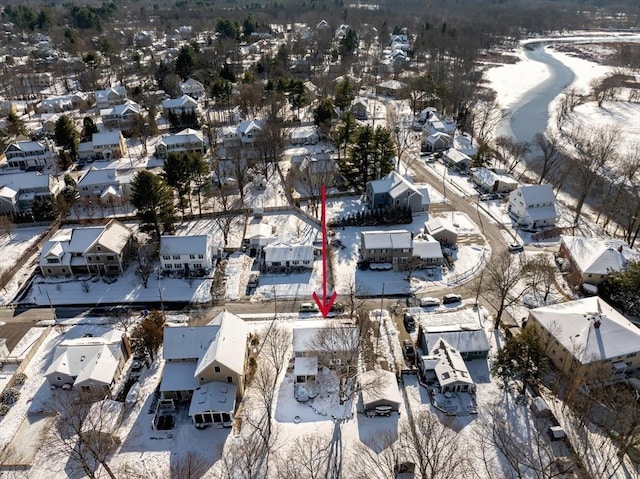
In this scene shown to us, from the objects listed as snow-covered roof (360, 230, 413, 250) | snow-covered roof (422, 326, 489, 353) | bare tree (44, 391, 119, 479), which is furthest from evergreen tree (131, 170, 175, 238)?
snow-covered roof (422, 326, 489, 353)

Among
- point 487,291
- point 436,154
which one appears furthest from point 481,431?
point 436,154

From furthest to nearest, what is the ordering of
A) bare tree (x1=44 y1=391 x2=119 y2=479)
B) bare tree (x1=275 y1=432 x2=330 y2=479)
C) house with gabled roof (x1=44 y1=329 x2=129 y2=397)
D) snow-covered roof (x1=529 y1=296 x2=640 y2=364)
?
snow-covered roof (x1=529 y1=296 x2=640 y2=364) < house with gabled roof (x1=44 y1=329 x2=129 y2=397) < bare tree (x1=44 y1=391 x2=119 y2=479) < bare tree (x1=275 y1=432 x2=330 y2=479)

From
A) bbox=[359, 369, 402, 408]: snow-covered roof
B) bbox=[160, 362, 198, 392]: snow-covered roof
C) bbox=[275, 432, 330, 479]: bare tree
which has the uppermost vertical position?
bbox=[359, 369, 402, 408]: snow-covered roof

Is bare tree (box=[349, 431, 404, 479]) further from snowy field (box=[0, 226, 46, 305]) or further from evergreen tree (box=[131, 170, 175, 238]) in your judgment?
snowy field (box=[0, 226, 46, 305])

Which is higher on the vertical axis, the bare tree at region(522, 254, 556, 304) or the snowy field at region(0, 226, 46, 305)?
the bare tree at region(522, 254, 556, 304)

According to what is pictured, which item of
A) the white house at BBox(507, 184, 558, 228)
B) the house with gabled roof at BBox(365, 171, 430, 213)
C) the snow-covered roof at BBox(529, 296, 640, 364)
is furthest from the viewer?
the house with gabled roof at BBox(365, 171, 430, 213)

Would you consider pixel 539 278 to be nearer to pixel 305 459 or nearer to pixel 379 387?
pixel 379 387

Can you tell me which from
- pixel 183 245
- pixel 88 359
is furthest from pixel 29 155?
pixel 88 359

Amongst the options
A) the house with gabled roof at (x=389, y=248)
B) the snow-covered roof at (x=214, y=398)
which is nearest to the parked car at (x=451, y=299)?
the house with gabled roof at (x=389, y=248)
